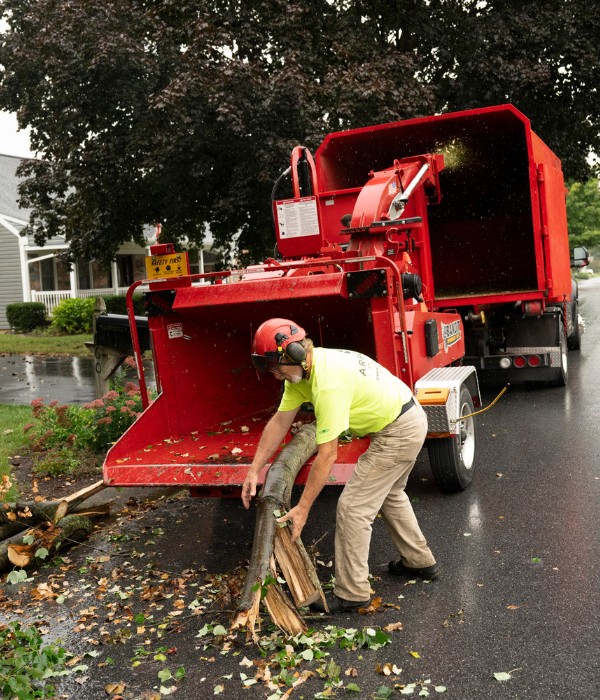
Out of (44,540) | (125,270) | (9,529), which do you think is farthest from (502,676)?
(125,270)

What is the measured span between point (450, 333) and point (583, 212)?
5370 cm

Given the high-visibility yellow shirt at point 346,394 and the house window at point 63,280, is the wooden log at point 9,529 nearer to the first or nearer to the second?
the high-visibility yellow shirt at point 346,394

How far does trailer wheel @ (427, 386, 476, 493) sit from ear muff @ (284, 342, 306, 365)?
2.29 meters

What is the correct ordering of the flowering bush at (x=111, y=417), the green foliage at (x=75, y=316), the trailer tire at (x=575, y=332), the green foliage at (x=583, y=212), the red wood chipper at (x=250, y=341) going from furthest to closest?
1. the green foliage at (x=583, y=212)
2. the green foliage at (x=75, y=316)
3. the trailer tire at (x=575, y=332)
4. the flowering bush at (x=111, y=417)
5. the red wood chipper at (x=250, y=341)

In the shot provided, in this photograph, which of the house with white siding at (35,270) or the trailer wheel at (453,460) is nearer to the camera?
the trailer wheel at (453,460)

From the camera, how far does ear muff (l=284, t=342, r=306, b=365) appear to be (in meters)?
4.16

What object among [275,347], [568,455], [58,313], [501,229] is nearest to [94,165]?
[501,229]

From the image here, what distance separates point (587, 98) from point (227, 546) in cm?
1510

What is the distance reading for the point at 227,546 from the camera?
18.4 feet

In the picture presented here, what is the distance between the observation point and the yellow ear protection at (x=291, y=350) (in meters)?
4.16

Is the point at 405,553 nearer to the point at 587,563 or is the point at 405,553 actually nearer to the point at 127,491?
the point at 587,563

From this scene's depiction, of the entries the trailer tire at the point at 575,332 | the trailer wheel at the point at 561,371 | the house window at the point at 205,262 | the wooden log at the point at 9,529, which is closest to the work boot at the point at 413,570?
the wooden log at the point at 9,529

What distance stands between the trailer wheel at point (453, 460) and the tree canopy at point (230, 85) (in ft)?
27.0

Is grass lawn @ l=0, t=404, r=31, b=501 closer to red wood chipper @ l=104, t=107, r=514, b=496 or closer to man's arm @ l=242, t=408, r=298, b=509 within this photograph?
red wood chipper @ l=104, t=107, r=514, b=496
